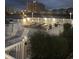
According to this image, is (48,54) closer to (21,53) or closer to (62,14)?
(21,53)

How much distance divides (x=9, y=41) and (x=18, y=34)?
0.31 ft

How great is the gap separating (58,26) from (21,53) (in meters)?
0.37

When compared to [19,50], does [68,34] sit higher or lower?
higher

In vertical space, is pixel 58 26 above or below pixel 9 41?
above

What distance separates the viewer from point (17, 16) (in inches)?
69.3

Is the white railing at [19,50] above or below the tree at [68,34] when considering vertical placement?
below

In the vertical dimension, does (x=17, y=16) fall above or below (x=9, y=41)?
above

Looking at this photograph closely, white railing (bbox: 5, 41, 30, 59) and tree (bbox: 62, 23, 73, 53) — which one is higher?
tree (bbox: 62, 23, 73, 53)
